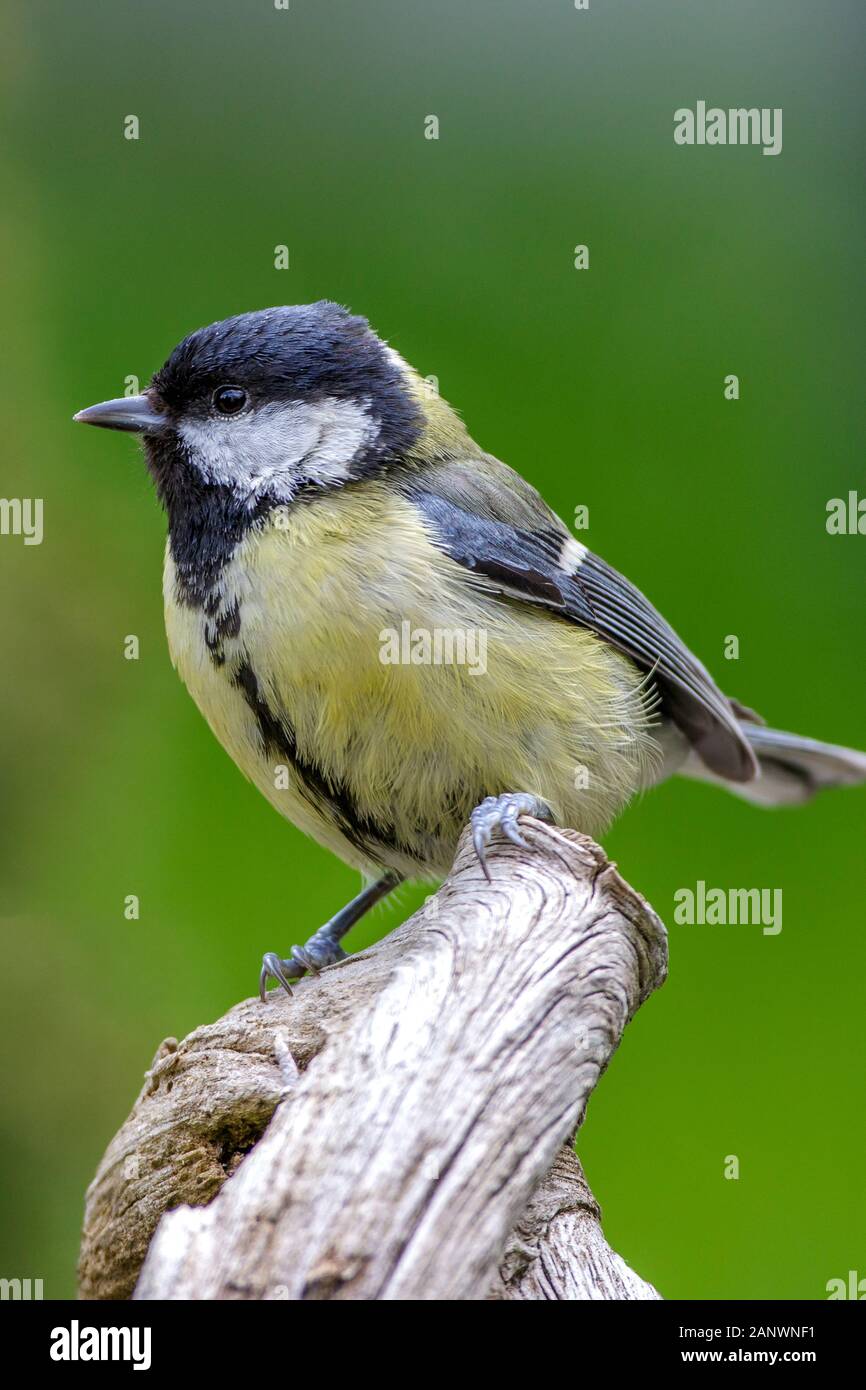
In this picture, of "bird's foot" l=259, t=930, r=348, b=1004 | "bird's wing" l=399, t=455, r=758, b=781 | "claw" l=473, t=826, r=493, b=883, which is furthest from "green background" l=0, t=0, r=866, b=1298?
"claw" l=473, t=826, r=493, b=883

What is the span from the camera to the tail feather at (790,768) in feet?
8.89

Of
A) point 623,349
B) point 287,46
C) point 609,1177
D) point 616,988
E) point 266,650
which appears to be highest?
point 287,46

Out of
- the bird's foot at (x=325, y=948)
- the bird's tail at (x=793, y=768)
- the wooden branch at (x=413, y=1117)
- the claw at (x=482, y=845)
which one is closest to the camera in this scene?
the wooden branch at (x=413, y=1117)

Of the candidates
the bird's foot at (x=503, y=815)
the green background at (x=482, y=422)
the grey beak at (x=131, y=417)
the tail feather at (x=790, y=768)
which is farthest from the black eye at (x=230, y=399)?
the tail feather at (x=790, y=768)

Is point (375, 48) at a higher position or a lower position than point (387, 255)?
higher

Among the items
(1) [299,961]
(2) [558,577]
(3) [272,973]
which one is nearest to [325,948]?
(1) [299,961]

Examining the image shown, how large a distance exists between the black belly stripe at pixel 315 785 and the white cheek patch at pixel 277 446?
311 millimetres

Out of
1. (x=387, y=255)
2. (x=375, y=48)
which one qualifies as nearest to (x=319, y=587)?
(x=387, y=255)

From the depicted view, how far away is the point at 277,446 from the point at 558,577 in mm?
537

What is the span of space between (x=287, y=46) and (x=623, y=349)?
1.11 meters

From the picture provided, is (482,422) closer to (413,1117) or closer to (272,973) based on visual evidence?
(272,973)

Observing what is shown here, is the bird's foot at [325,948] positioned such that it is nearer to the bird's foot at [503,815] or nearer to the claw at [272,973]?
the claw at [272,973]

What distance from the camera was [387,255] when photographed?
126 inches
